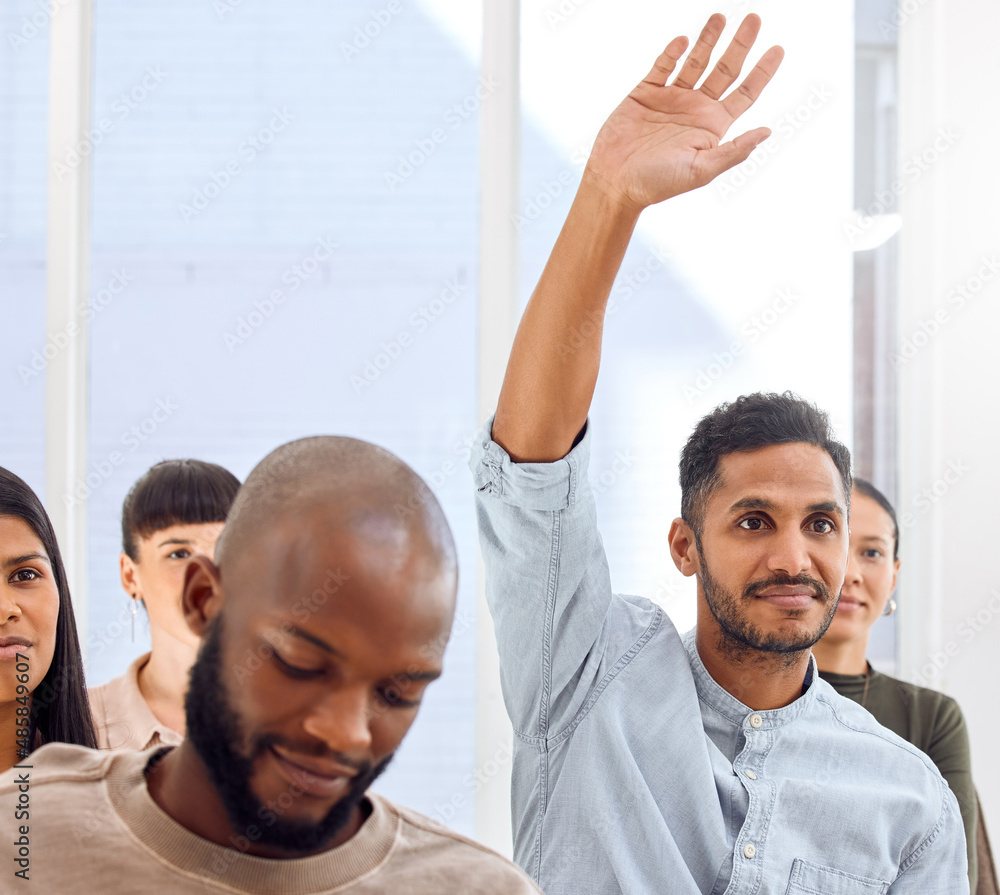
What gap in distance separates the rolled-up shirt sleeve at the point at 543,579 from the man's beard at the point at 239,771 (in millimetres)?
589

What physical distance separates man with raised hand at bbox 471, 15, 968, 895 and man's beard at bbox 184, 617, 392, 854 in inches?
23.3

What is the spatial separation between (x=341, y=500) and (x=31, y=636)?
69 centimetres

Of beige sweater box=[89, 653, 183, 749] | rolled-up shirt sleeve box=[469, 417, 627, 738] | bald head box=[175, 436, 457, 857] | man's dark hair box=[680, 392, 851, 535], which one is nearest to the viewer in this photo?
bald head box=[175, 436, 457, 857]

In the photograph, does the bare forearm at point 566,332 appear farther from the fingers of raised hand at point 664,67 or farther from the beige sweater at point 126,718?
the beige sweater at point 126,718

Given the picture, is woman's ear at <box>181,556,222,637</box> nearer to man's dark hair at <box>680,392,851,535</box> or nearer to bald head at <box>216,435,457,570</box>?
bald head at <box>216,435,457,570</box>

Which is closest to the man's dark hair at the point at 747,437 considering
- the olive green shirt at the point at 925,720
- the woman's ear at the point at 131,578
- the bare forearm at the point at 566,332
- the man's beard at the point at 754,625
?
the man's beard at the point at 754,625

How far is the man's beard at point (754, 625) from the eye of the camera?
1.38 m

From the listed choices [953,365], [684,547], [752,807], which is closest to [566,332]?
[684,547]

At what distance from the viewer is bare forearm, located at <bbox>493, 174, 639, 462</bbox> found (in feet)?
3.78

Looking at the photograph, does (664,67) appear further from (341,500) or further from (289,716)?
(289,716)

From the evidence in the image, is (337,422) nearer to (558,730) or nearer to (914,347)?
(558,730)

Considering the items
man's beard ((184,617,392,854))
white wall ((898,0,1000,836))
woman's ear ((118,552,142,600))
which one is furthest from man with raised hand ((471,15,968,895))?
white wall ((898,0,1000,836))

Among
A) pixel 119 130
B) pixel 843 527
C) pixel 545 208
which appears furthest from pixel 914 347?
pixel 119 130

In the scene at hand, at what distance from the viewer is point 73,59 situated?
2660 mm
